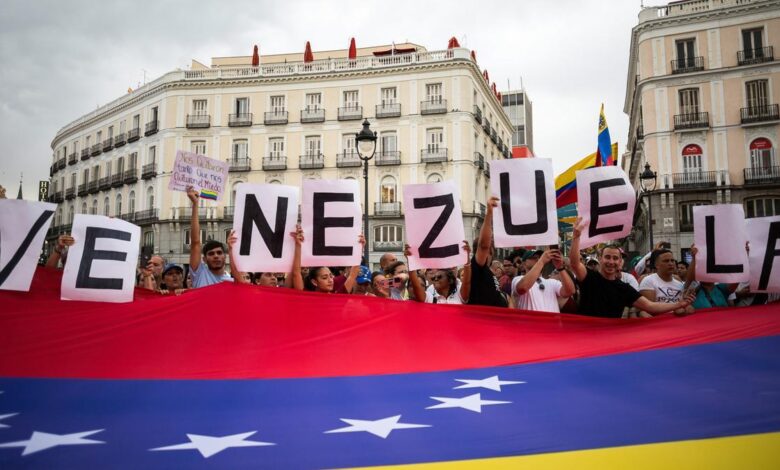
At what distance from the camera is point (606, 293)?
4.85 m

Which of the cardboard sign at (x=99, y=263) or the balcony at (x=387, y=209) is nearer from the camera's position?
the cardboard sign at (x=99, y=263)

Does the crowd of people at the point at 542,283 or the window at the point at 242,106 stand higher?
the window at the point at 242,106

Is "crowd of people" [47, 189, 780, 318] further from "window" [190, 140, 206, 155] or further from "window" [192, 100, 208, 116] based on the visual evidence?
"window" [192, 100, 208, 116]

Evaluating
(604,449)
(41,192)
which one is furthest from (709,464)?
(41,192)

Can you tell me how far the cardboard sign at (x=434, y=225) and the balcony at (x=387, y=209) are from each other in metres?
31.1

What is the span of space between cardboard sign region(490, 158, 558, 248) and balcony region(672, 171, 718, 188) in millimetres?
31139

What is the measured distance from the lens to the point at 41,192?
56344 millimetres

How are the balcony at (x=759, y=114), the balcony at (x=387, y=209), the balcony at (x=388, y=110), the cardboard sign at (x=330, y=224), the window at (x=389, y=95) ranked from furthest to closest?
the window at (x=389, y=95), the balcony at (x=388, y=110), the balcony at (x=387, y=209), the balcony at (x=759, y=114), the cardboard sign at (x=330, y=224)

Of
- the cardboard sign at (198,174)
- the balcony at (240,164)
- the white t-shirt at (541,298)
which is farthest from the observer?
the balcony at (240,164)

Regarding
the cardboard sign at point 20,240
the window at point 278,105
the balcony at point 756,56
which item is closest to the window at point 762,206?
the balcony at point 756,56

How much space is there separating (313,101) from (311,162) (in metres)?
4.69

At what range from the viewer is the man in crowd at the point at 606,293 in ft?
15.6

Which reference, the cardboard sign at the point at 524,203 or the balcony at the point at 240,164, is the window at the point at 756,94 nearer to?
the balcony at the point at 240,164

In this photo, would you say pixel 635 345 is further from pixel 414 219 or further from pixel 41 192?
pixel 41 192
